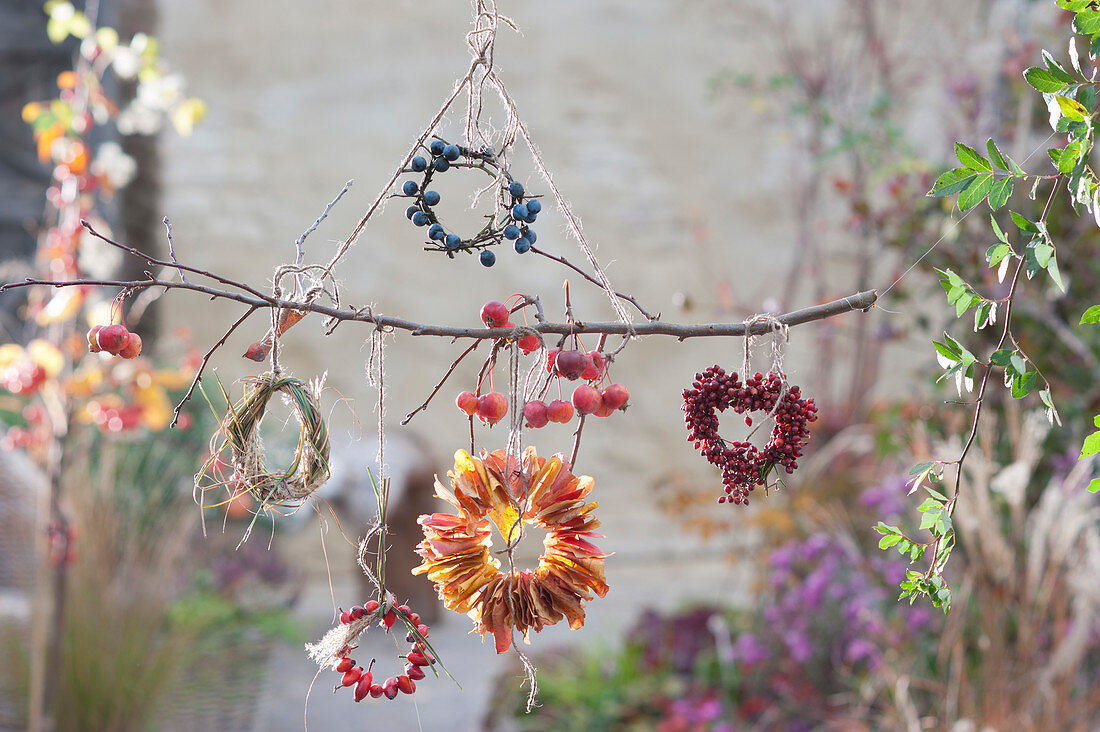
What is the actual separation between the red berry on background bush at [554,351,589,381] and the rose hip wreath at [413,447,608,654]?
55mm

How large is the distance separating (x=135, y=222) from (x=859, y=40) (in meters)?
3.12

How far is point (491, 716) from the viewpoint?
2357 millimetres

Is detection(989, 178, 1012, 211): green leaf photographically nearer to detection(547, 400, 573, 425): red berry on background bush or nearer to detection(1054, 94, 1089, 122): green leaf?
detection(1054, 94, 1089, 122): green leaf

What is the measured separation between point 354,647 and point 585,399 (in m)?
0.21

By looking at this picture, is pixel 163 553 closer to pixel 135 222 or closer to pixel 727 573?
pixel 135 222

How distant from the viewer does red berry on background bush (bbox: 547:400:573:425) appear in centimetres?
60

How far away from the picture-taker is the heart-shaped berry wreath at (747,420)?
598 mm

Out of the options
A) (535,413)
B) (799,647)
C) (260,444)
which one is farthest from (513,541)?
(799,647)

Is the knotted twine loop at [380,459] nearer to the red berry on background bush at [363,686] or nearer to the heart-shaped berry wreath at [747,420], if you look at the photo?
the red berry on background bush at [363,686]

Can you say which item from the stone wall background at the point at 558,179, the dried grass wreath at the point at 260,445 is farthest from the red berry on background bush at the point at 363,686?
the stone wall background at the point at 558,179

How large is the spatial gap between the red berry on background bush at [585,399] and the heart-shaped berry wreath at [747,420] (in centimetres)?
6

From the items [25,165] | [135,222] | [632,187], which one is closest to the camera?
[25,165]

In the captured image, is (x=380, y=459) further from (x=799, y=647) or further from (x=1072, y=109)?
(x=799, y=647)

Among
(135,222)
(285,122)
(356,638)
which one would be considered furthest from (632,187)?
(356,638)
